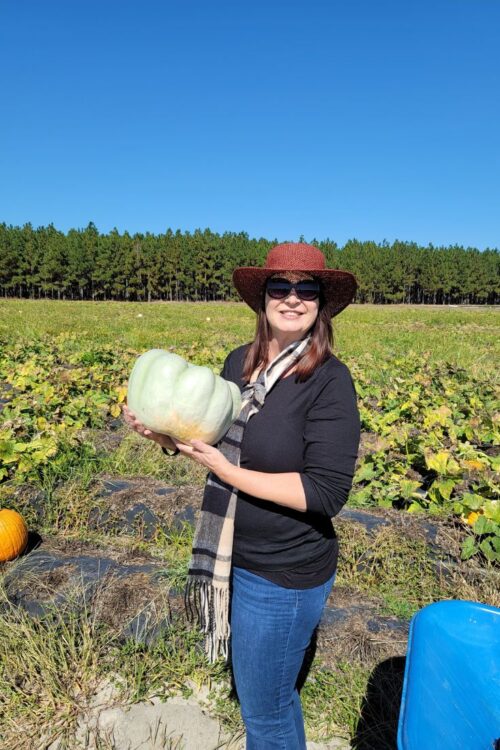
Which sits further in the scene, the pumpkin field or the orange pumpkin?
the orange pumpkin

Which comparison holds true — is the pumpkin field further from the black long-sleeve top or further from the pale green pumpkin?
the pale green pumpkin

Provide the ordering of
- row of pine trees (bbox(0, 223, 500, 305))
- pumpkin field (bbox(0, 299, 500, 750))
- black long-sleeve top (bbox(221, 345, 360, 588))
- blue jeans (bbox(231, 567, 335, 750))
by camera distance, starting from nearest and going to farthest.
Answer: black long-sleeve top (bbox(221, 345, 360, 588)) < blue jeans (bbox(231, 567, 335, 750)) < pumpkin field (bbox(0, 299, 500, 750)) < row of pine trees (bbox(0, 223, 500, 305))

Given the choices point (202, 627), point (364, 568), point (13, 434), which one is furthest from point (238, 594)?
point (13, 434)

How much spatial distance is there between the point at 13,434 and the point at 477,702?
15.5 feet

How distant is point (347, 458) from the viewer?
1812mm

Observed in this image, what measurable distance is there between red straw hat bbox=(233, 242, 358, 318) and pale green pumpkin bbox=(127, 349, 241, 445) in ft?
1.82

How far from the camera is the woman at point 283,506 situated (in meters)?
1.84

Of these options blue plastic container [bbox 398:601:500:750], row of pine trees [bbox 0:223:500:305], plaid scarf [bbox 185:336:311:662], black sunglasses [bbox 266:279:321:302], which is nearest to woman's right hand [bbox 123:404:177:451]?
plaid scarf [bbox 185:336:311:662]

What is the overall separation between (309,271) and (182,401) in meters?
0.73

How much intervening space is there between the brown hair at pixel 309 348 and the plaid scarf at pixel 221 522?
5 centimetres

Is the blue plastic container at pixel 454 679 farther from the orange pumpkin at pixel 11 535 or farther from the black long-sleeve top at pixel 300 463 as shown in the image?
the orange pumpkin at pixel 11 535

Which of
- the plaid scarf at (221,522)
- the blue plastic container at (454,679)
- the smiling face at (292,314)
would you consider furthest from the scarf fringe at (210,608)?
the smiling face at (292,314)

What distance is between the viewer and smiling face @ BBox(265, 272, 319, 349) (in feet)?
6.91

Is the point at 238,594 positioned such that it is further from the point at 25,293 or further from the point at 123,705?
the point at 25,293
